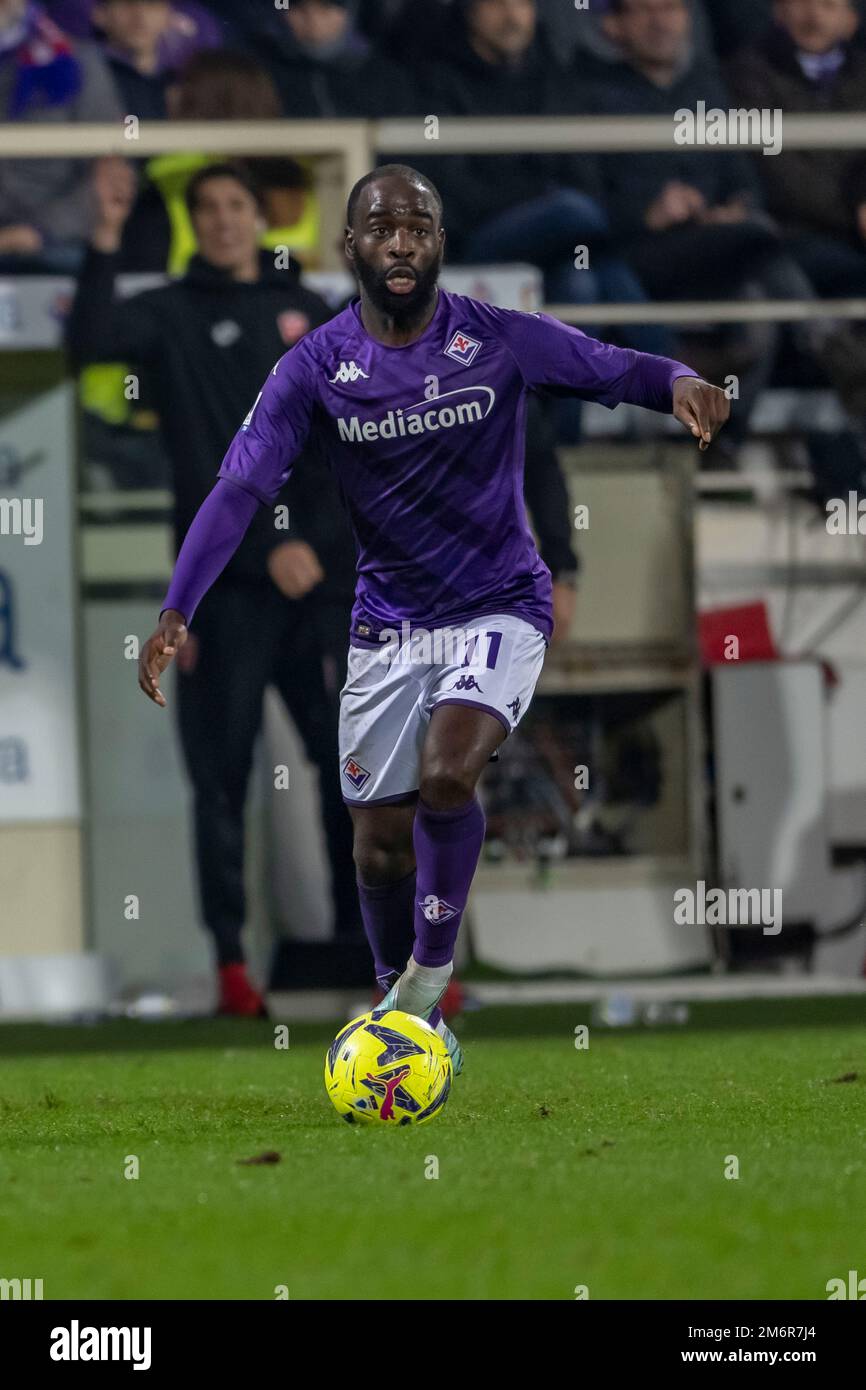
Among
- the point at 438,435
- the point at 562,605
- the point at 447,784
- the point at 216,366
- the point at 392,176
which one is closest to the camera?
the point at 447,784

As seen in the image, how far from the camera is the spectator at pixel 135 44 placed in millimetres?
10617

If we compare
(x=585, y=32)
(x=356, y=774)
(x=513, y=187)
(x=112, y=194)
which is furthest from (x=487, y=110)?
(x=356, y=774)

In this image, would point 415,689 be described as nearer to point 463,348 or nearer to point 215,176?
point 463,348

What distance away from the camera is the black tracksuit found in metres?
9.50

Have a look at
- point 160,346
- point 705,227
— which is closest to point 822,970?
point 705,227

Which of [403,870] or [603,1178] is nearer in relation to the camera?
[603,1178]

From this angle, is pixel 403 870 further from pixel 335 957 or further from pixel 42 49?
pixel 42 49

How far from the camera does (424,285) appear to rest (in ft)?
18.5

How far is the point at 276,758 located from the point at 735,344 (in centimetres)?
305

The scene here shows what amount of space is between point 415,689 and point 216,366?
4321 mm

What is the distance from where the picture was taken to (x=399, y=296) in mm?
5625

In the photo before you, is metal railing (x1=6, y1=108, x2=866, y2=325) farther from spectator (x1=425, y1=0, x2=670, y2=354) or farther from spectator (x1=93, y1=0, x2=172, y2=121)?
spectator (x1=93, y1=0, x2=172, y2=121)

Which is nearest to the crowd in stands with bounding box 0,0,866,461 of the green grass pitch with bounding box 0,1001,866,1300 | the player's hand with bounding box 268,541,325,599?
the player's hand with bounding box 268,541,325,599

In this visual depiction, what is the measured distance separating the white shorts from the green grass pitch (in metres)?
0.85
